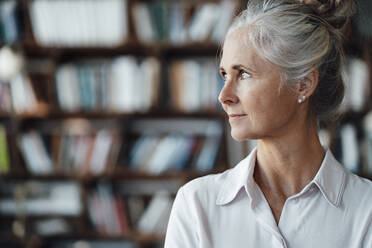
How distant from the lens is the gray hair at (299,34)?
1122 mm

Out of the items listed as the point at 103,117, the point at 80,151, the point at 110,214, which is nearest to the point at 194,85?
the point at 103,117

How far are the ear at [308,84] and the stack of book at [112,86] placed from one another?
1.71 metres

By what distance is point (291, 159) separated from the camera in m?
1.19

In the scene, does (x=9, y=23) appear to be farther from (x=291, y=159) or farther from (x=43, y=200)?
(x=291, y=159)

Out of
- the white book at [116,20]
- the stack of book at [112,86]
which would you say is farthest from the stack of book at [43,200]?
the white book at [116,20]

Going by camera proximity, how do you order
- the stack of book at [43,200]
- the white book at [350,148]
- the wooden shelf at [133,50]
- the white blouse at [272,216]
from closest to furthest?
the white blouse at [272,216], the white book at [350,148], the wooden shelf at [133,50], the stack of book at [43,200]

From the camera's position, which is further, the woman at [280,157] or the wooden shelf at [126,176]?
the wooden shelf at [126,176]

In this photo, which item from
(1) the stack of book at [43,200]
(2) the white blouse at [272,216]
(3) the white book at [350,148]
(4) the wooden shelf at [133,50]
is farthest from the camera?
(1) the stack of book at [43,200]

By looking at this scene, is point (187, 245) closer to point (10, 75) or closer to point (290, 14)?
point (290, 14)

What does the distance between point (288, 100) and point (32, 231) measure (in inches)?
91.0

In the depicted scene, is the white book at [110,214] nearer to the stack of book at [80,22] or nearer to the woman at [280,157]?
the stack of book at [80,22]

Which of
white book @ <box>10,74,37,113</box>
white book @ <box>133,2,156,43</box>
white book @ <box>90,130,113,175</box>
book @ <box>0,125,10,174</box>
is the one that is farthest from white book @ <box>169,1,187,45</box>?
book @ <box>0,125,10,174</box>

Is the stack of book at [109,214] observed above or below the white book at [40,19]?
below

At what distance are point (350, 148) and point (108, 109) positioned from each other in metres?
1.45
